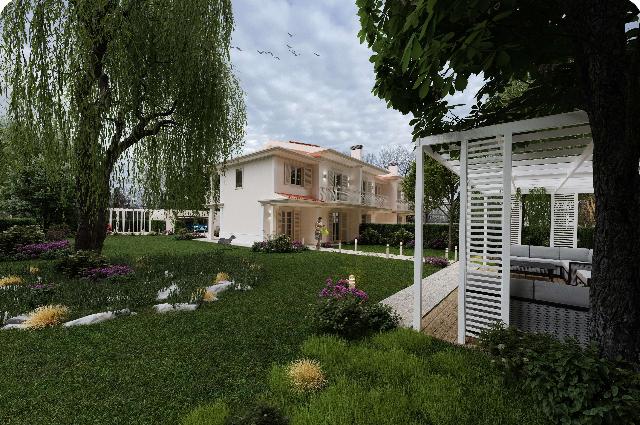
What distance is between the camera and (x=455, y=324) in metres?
6.07

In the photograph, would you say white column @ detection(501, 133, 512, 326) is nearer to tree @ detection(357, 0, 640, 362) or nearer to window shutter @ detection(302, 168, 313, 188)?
tree @ detection(357, 0, 640, 362)

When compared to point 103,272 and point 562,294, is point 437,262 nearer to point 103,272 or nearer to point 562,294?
point 562,294

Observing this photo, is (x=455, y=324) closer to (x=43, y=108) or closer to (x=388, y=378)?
(x=388, y=378)

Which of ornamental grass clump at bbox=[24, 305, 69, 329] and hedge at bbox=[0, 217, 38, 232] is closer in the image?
ornamental grass clump at bbox=[24, 305, 69, 329]

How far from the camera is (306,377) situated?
366 cm

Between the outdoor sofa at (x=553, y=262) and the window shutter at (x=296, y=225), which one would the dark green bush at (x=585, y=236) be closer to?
the outdoor sofa at (x=553, y=262)

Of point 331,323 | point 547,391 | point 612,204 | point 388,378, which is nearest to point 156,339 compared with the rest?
point 331,323

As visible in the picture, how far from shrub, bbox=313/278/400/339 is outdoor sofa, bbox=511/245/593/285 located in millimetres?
5098

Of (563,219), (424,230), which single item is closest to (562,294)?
(563,219)

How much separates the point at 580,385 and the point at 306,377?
103 inches

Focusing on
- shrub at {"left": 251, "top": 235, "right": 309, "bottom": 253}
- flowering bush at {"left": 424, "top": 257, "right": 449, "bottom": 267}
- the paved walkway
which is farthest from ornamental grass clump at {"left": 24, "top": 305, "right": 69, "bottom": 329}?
flowering bush at {"left": 424, "top": 257, "right": 449, "bottom": 267}

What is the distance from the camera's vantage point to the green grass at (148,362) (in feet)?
10.5

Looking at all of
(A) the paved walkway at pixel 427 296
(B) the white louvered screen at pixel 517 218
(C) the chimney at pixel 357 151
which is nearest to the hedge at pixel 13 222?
(A) the paved walkway at pixel 427 296

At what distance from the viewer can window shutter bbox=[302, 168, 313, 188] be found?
920 inches
